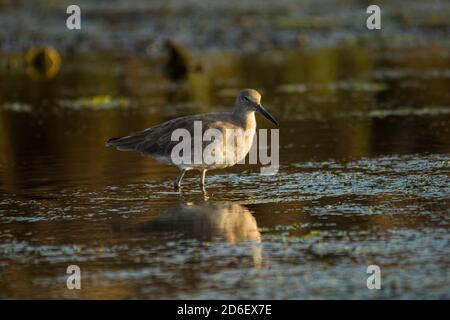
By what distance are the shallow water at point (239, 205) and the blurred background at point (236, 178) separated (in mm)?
28

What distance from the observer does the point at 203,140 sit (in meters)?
12.6

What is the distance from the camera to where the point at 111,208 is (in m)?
11.9

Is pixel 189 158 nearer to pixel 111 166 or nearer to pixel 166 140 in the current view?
pixel 166 140

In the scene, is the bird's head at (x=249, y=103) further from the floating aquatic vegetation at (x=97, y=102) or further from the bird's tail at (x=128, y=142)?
the floating aquatic vegetation at (x=97, y=102)

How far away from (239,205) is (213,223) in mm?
905

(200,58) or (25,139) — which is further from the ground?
(200,58)

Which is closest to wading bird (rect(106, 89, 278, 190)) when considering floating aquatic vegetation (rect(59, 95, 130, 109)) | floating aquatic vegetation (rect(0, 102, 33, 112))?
floating aquatic vegetation (rect(59, 95, 130, 109))

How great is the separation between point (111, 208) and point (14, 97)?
13.3 metres

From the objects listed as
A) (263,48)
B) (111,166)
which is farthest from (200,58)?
(111,166)

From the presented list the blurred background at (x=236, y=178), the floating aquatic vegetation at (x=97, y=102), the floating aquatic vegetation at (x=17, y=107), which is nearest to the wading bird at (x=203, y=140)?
the blurred background at (x=236, y=178)

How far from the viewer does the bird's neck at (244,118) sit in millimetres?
13125

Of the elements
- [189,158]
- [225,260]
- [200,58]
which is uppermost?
[200,58]

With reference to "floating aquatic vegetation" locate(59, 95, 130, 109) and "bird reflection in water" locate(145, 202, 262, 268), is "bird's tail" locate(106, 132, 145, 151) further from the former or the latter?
"floating aquatic vegetation" locate(59, 95, 130, 109)

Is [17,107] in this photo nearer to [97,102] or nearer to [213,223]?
[97,102]
